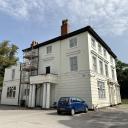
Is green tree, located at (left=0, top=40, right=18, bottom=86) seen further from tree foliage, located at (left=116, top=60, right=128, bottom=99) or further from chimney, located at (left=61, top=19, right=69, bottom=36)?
tree foliage, located at (left=116, top=60, right=128, bottom=99)

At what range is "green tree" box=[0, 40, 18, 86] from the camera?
48.3 m

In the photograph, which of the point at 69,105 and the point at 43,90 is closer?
the point at 69,105

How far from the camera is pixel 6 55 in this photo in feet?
173

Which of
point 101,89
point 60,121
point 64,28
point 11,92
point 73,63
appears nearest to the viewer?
point 60,121

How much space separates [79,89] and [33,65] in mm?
9933

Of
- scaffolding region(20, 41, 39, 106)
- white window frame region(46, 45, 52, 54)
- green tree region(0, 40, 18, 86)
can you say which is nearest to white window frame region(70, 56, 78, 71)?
white window frame region(46, 45, 52, 54)

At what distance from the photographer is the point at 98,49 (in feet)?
91.1

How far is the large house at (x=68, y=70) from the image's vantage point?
22.8 metres

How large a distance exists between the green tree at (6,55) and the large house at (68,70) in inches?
807

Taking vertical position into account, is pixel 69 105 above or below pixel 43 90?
below

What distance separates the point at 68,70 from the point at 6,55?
110ft

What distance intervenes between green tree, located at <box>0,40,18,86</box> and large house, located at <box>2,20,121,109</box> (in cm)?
2049

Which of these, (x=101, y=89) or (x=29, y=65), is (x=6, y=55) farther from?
(x=101, y=89)

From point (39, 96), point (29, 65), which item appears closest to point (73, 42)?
point (29, 65)
